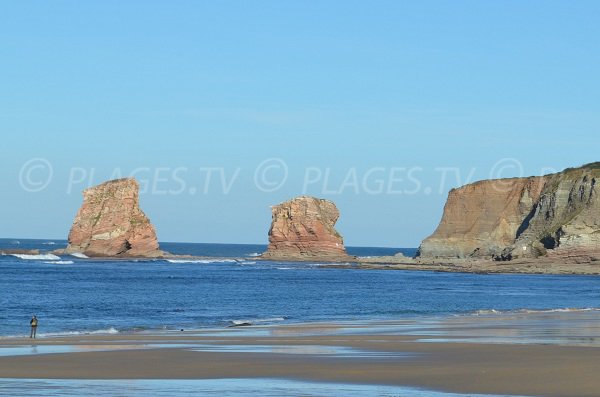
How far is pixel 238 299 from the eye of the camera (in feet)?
230

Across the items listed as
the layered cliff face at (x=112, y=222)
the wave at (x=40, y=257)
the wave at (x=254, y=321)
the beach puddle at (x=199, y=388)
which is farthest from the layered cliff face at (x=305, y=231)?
the beach puddle at (x=199, y=388)

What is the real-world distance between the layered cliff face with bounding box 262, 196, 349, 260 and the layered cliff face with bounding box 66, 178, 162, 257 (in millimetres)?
22581

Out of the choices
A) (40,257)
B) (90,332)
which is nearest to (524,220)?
(40,257)

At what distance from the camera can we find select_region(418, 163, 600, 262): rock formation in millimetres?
125375

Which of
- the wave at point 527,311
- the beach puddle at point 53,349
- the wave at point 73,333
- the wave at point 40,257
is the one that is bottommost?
the wave at point 73,333

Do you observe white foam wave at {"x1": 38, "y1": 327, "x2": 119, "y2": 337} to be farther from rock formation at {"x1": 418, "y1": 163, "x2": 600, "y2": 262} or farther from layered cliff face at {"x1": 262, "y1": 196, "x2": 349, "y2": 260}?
A: layered cliff face at {"x1": 262, "y1": 196, "x2": 349, "y2": 260}

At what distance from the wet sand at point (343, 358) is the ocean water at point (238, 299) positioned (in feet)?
31.6

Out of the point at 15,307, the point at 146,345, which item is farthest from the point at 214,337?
the point at 15,307

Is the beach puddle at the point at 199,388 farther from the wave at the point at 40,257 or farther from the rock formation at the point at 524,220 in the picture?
the wave at the point at 40,257

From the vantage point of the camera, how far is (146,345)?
32.4 m

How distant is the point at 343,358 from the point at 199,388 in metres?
7.39

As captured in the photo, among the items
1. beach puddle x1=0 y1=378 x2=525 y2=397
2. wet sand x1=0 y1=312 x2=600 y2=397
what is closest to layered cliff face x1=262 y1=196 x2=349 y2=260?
wet sand x1=0 y1=312 x2=600 y2=397

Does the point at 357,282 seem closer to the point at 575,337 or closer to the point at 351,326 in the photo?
the point at 351,326

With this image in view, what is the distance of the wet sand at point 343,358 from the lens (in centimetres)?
2211
